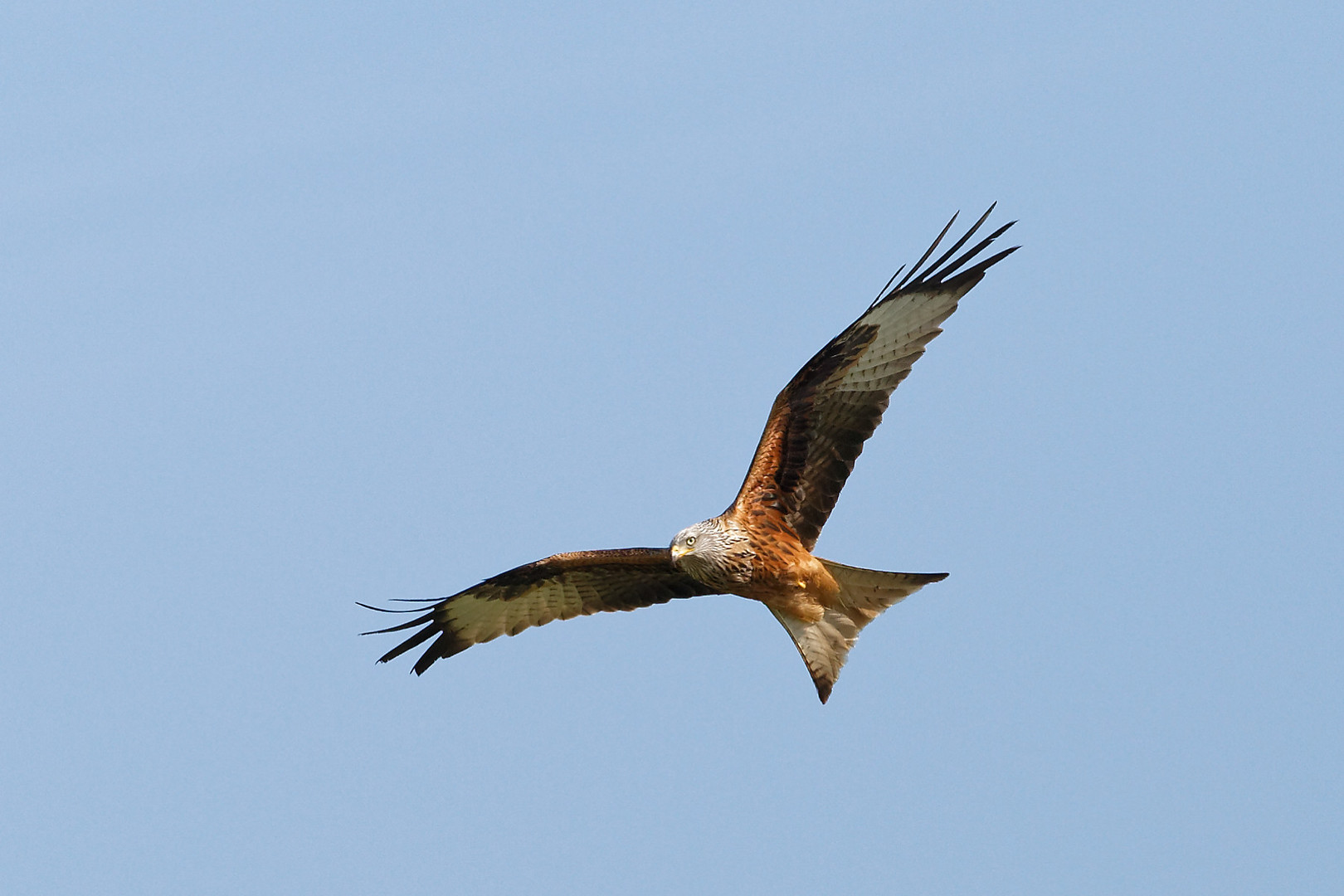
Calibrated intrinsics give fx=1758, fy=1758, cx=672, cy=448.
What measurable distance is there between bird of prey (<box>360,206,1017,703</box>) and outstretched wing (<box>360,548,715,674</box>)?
418 millimetres

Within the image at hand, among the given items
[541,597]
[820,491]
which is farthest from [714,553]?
[541,597]

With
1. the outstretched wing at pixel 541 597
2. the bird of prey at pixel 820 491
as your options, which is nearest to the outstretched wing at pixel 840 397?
the bird of prey at pixel 820 491

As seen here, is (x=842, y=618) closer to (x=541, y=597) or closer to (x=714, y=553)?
(x=714, y=553)

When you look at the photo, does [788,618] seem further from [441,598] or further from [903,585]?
[441,598]

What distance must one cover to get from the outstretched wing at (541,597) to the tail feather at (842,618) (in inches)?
34.8

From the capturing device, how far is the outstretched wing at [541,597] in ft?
42.2

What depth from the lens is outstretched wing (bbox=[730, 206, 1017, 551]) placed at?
11.8m

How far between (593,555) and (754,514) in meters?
1.32

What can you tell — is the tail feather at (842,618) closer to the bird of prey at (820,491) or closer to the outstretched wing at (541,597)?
the bird of prey at (820,491)

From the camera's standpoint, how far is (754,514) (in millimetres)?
11938

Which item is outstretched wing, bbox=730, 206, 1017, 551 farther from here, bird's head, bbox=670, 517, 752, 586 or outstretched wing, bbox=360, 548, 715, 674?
outstretched wing, bbox=360, 548, 715, 674

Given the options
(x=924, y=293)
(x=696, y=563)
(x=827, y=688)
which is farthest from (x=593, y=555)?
(x=924, y=293)

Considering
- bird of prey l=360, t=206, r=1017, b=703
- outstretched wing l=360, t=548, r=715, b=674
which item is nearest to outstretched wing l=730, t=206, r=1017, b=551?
bird of prey l=360, t=206, r=1017, b=703

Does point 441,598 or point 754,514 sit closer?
point 754,514
